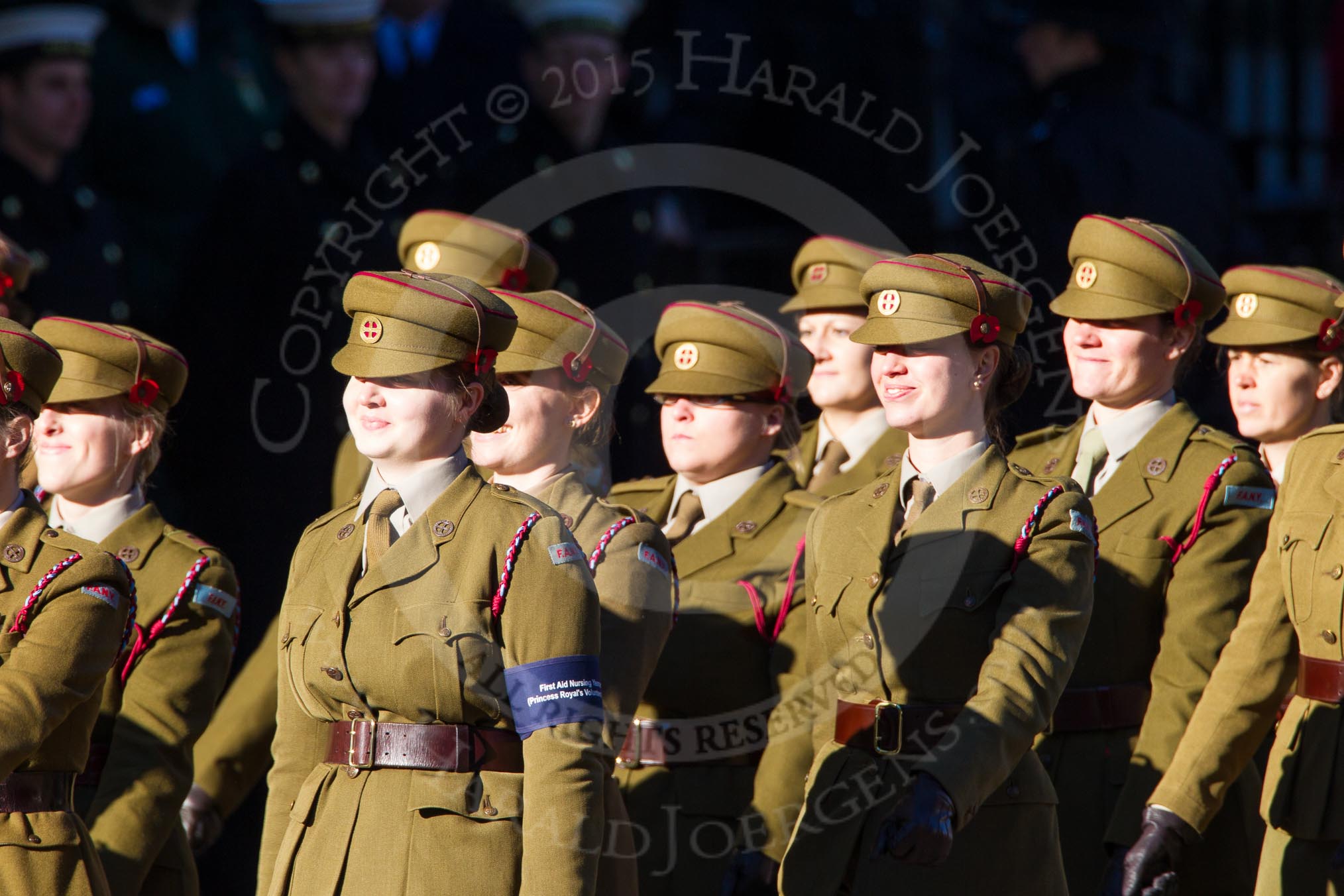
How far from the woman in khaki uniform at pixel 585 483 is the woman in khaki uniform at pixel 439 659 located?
682 mm

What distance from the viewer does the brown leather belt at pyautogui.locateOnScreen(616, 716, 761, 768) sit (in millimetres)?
4719

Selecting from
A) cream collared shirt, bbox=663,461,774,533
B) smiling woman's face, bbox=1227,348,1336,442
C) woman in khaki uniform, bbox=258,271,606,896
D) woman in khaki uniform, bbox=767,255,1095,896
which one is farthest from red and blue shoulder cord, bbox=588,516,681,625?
smiling woman's face, bbox=1227,348,1336,442

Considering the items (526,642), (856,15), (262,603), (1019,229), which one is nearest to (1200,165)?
(1019,229)

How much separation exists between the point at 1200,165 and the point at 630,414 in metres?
2.15

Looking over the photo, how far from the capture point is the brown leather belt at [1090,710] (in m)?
→ 4.59

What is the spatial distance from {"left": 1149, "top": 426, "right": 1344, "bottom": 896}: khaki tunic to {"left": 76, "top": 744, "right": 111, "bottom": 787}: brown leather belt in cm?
229

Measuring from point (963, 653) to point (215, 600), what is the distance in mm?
1830

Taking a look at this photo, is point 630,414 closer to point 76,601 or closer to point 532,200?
point 532,200

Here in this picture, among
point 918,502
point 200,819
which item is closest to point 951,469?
point 918,502

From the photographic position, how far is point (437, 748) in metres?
3.31

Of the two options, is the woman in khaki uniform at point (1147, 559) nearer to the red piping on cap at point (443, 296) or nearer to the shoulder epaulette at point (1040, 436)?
the shoulder epaulette at point (1040, 436)

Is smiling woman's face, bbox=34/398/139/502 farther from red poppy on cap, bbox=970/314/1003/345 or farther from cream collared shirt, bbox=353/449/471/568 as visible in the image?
red poppy on cap, bbox=970/314/1003/345

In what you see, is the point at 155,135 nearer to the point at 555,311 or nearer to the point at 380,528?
the point at 555,311

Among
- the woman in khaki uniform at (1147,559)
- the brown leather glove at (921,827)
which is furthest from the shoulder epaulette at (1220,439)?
the brown leather glove at (921,827)
